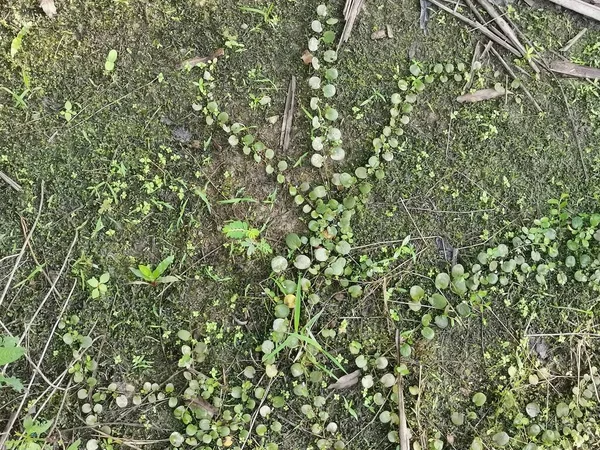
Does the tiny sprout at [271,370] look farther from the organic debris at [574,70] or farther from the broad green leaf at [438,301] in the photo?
the organic debris at [574,70]

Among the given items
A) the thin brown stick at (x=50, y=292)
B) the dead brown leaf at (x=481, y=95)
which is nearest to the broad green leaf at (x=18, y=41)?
the thin brown stick at (x=50, y=292)

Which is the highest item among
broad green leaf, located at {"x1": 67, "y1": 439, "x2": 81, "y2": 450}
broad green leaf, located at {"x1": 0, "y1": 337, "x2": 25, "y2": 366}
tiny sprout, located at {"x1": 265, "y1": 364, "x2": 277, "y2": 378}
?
broad green leaf, located at {"x1": 0, "y1": 337, "x2": 25, "y2": 366}

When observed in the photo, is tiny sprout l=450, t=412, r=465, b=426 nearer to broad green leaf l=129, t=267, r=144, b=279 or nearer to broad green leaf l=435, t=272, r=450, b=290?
broad green leaf l=435, t=272, r=450, b=290

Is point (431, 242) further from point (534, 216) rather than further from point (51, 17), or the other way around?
point (51, 17)

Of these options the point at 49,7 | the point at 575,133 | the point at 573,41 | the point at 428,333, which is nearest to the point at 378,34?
the point at 573,41

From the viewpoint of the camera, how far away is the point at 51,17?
8.13 feet

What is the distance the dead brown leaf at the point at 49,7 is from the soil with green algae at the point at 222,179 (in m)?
0.03

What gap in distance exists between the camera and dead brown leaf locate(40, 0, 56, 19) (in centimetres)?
246

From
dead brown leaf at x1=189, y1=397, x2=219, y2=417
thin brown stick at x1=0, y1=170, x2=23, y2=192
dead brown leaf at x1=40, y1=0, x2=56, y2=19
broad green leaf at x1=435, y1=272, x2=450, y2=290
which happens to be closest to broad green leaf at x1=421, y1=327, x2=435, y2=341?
broad green leaf at x1=435, y1=272, x2=450, y2=290

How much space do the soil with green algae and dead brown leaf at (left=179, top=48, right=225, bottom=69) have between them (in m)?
0.03

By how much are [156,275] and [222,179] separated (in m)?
0.53

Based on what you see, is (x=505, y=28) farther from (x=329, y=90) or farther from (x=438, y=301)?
(x=438, y=301)

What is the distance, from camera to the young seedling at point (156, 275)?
7.91ft

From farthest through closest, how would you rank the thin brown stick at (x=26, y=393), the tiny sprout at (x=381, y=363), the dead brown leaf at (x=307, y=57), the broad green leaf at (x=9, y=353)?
1. the dead brown leaf at (x=307, y=57)
2. the tiny sprout at (x=381, y=363)
3. the thin brown stick at (x=26, y=393)
4. the broad green leaf at (x=9, y=353)
